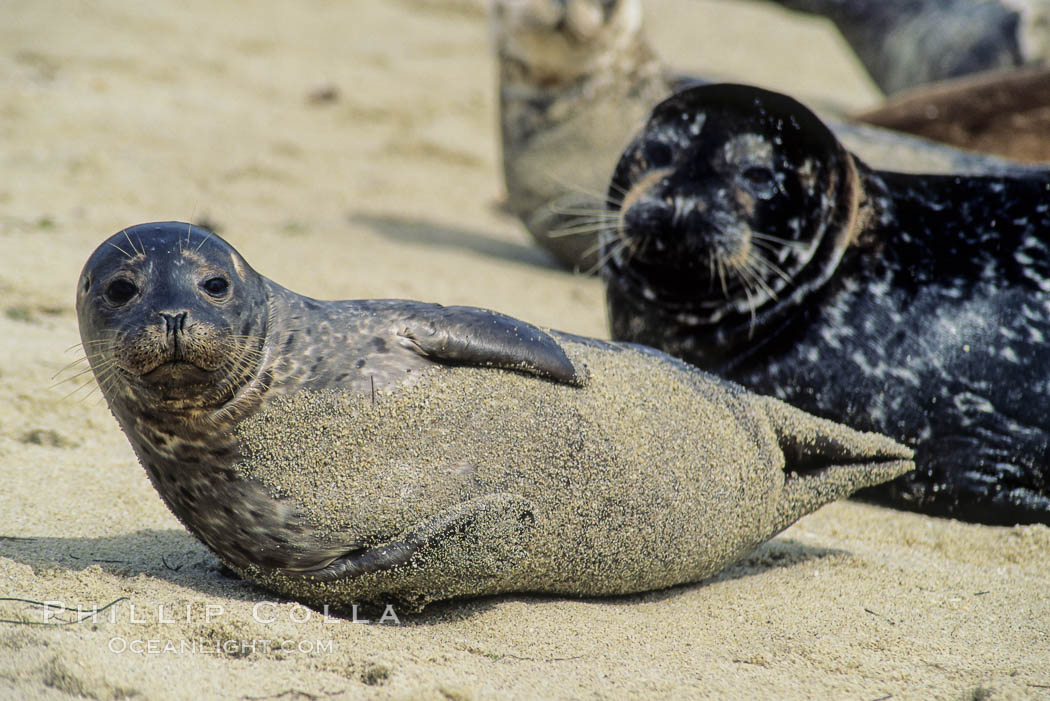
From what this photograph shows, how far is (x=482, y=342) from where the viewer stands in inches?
103

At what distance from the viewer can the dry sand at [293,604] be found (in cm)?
232

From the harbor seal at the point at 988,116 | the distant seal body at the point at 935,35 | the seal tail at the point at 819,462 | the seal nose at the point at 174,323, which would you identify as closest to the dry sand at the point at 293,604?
the seal tail at the point at 819,462

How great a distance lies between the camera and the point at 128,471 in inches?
130

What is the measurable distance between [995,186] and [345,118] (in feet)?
16.9

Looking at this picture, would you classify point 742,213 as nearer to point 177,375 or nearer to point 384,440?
point 384,440

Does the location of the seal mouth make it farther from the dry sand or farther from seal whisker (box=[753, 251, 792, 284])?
seal whisker (box=[753, 251, 792, 284])

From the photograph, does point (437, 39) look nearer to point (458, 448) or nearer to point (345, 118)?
point (345, 118)

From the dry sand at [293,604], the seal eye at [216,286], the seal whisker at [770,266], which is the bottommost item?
the dry sand at [293,604]

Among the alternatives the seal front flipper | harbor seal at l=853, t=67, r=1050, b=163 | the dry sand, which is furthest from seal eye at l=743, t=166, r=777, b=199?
harbor seal at l=853, t=67, r=1050, b=163

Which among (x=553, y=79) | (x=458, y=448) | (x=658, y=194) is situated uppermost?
(x=553, y=79)

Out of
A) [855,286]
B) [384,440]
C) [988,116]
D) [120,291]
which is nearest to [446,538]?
[384,440]

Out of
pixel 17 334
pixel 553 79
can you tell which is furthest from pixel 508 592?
pixel 553 79

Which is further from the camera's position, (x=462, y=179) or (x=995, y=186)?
(x=462, y=179)

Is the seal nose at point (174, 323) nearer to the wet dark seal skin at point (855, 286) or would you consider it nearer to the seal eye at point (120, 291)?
the seal eye at point (120, 291)
